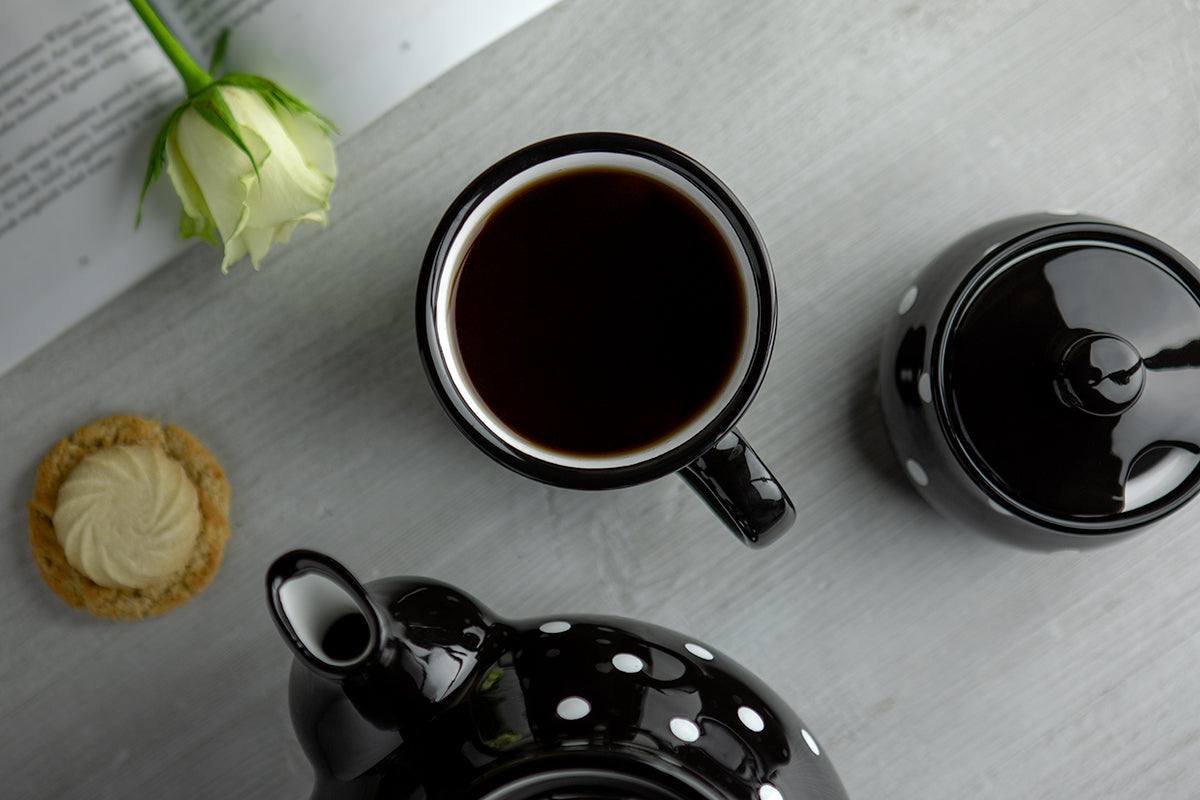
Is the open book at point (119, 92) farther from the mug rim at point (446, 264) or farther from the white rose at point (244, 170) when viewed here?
the mug rim at point (446, 264)

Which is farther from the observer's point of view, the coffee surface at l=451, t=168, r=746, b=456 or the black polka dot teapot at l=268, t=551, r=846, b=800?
the coffee surface at l=451, t=168, r=746, b=456

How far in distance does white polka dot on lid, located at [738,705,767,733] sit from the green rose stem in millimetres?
505

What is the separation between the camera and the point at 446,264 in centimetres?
50

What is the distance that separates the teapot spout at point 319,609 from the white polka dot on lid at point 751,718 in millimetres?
210

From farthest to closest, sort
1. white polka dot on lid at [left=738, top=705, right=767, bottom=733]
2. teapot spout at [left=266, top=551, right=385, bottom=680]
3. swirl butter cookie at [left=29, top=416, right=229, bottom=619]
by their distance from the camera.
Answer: swirl butter cookie at [left=29, top=416, right=229, bottom=619]
white polka dot on lid at [left=738, top=705, right=767, bottom=733]
teapot spout at [left=266, top=551, right=385, bottom=680]

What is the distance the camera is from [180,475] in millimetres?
589

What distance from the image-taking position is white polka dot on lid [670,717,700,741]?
45 centimetres

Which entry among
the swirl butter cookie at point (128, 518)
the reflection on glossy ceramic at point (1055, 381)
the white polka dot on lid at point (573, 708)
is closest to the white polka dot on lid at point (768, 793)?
the white polka dot on lid at point (573, 708)

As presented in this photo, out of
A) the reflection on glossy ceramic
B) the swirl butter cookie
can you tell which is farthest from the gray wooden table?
the reflection on glossy ceramic

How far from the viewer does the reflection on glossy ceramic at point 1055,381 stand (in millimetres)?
493

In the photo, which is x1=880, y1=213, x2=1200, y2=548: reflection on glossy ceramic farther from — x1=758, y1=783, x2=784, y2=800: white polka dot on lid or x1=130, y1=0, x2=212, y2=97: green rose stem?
x1=130, y1=0, x2=212, y2=97: green rose stem

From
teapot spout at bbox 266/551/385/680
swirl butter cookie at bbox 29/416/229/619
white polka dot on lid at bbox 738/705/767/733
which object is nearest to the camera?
teapot spout at bbox 266/551/385/680

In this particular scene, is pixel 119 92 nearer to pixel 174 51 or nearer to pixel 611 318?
pixel 174 51

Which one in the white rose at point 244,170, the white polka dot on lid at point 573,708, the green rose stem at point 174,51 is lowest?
the white polka dot on lid at point 573,708
